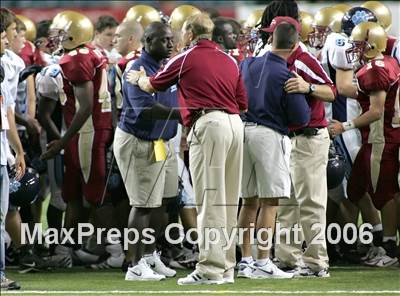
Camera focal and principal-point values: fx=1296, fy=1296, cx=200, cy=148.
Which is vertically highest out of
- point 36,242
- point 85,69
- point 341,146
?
point 85,69

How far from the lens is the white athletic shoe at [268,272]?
887 centimetres

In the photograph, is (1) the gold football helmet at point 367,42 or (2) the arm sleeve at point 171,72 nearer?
(2) the arm sleeve at point 171,72

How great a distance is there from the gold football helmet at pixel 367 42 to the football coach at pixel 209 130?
4.89ft

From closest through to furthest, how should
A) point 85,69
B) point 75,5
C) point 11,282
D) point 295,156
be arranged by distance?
point 11,282, point 295,156, point 85,69, point 75,5

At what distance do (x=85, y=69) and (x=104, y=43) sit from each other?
6.13 feet

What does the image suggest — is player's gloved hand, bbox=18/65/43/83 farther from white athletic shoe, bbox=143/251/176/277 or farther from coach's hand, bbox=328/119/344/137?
coach's hand, bbox=328/119/344/137

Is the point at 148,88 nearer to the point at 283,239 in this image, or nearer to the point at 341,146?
the point at 283,239

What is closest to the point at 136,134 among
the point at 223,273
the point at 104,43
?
the point at 223,273

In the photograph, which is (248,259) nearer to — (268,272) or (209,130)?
(268,272)

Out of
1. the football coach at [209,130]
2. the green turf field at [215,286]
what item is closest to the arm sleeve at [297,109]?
the football coach at [209,130]

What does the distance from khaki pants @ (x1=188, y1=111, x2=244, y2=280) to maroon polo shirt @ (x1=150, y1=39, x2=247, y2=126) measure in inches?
3.3

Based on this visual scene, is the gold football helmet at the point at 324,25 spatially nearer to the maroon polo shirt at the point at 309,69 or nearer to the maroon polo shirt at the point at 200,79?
the maroon polo shirt at the point at 309,69

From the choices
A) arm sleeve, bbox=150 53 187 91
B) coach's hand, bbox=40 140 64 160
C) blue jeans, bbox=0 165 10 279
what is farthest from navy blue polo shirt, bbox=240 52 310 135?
blue jeans, bbox=0 165 10 279

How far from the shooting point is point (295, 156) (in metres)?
9.02
